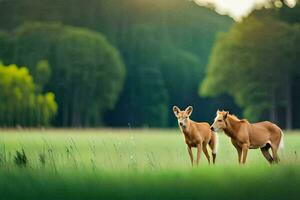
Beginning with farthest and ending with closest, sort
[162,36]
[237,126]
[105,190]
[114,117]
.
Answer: [162,36] → [114,117] → [237,126] → [105,190]

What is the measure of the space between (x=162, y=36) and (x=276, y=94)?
3372 centimetres

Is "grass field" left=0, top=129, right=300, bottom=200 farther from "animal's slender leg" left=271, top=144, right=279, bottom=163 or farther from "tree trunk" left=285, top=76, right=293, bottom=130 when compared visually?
"tree trunk" left=285, top=76, right=293, bottom=130

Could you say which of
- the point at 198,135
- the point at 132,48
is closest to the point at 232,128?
the point at 198,135

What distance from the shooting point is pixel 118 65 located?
61.8m

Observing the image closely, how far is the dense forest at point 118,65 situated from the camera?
56438 millimetres

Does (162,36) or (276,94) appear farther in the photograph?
(162,36)

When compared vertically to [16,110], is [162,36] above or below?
above

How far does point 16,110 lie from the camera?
4028cm

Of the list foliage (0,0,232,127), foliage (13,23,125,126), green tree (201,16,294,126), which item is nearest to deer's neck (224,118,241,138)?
foliage (0,0,232,127)

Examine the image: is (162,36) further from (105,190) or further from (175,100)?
(105,190)

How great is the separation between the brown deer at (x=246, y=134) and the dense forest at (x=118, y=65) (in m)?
28.8

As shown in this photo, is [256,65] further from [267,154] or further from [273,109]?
[267,154]

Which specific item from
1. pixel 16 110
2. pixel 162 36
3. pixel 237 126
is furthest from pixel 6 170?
pixel 162 36

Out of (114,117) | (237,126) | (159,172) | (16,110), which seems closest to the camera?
(159,172)
